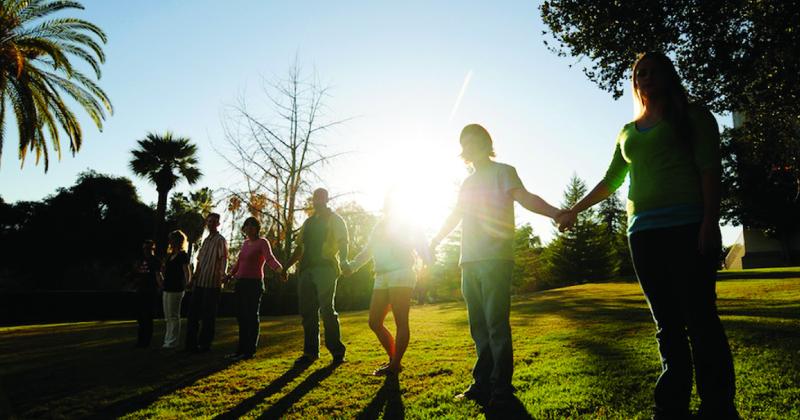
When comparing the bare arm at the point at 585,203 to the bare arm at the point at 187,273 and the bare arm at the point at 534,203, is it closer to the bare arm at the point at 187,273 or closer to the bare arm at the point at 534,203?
the bare arm at the point at 534,203

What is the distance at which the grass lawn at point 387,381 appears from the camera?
378cm

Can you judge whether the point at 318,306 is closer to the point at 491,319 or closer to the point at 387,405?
the point at 387,405

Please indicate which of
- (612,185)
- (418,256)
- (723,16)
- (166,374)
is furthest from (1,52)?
(723,16)

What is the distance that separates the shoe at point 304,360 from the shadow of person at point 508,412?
350 cm

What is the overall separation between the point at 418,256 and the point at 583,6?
10101 millimetres

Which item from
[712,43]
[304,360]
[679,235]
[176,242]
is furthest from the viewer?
[712,43]

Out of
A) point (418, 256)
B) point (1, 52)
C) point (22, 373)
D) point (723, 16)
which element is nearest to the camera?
point (418, 256)

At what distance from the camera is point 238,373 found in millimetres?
5988

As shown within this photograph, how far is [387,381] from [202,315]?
4.23 metres

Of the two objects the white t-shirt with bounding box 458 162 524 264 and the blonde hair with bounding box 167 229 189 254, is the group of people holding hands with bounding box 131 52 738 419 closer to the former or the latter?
the white t-shirt with bounding box 458 162 524 264

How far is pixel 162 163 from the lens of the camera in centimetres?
3250

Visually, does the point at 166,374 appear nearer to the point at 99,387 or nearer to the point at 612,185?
the point at 99,387

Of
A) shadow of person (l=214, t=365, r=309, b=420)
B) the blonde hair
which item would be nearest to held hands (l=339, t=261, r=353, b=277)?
shadow of person (l=214, t=365, r=309, b=420)

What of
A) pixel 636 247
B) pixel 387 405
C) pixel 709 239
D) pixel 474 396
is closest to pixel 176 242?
pixel 387 405
